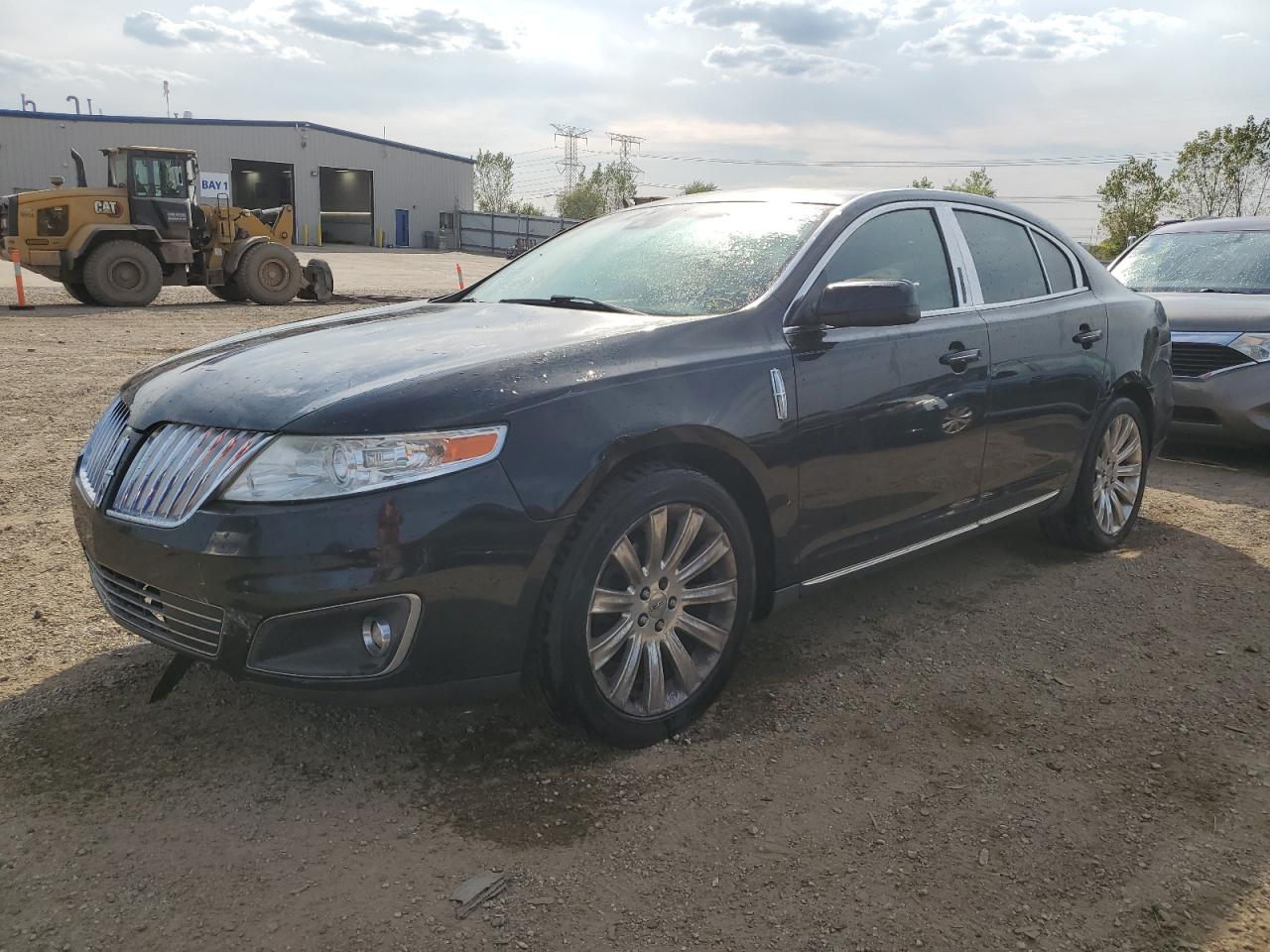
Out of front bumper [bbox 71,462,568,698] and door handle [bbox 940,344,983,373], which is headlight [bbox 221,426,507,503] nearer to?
front bumper [bbox 71,462,568,698]

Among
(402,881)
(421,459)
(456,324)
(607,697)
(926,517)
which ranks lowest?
(402,881)

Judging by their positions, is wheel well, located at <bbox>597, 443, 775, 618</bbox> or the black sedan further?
wheel well, located at <bbox>597, 443, 775, 618</bbox>

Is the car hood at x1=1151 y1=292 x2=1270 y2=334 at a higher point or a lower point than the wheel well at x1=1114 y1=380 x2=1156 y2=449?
higher

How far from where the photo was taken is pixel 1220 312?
22.8 ft

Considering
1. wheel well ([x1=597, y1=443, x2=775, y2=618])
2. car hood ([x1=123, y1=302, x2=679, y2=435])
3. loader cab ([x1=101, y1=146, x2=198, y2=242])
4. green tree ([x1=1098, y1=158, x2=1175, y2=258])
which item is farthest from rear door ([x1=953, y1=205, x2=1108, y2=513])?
green tree ([x1=1098, y1=158, x2=1175, y2=258])

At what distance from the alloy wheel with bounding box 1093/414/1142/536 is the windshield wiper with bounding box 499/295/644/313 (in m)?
2.53

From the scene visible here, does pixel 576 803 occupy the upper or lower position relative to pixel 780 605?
lower

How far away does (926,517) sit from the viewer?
3.90m

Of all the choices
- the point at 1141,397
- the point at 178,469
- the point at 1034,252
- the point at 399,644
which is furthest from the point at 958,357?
the point at 178,469

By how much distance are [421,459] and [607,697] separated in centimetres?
86

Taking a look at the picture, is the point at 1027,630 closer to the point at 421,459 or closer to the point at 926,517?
the point at 926,517

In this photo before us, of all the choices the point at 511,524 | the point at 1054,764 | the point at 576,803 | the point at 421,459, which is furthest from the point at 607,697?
the point at 1054,764

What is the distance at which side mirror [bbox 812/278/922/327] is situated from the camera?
332 cm

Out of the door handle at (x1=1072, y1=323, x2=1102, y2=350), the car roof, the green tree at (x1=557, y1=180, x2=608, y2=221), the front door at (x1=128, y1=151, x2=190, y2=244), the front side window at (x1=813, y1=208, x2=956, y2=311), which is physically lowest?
the door handle at (x1=1072, y1=323, x2=1102, y2=350)
